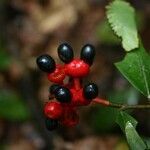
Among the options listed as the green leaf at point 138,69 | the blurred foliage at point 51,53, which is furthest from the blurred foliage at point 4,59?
the green leaf at point 138,69

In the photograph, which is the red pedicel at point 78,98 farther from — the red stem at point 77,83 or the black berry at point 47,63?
the black berry at point 47,63

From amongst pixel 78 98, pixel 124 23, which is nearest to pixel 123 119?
pixel 78 98

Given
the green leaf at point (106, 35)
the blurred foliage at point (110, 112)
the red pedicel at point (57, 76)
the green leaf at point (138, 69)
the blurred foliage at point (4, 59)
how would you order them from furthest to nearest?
the green leaf at point (106, 35)
the blurred foliage at point (4, 59)
the blurred foliage at point (110, 112)
the green leaf at point (138, 69)
the red pedicel at point (57, 76)

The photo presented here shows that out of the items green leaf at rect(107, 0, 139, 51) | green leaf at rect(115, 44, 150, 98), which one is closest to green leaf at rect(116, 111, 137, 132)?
green leaf at rect(115, 44, 150, 98)

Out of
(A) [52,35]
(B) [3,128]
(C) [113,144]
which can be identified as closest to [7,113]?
(B) [3,128]

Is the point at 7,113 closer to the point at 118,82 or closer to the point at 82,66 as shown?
the point at 118,82

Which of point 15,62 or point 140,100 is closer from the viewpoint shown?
point 140,100
